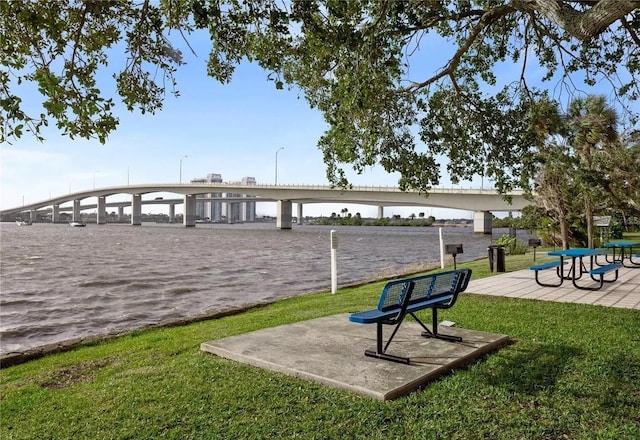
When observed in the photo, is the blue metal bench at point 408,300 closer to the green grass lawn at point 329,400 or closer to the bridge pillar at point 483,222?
the green grass lawn at point 329,400

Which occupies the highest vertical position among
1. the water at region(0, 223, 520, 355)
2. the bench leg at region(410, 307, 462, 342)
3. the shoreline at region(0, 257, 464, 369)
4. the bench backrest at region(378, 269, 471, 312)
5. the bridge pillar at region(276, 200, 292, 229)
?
the bridge pillar at region(276, 200, 292, 229)

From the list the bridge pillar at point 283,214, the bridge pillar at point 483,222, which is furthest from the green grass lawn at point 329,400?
the bridge pillar at point 283,214

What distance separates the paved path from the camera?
938cm

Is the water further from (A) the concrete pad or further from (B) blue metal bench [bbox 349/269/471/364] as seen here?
(B) blue metal bench [bbox 349/269/471/364]

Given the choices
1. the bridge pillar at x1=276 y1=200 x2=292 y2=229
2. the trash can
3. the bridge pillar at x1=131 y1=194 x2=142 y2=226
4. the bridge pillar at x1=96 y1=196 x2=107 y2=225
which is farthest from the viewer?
the bridge pillar at x1=96 y1=196 x2=107 y2=225

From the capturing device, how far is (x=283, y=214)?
89.7 meters

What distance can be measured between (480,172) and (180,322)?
6.82 m

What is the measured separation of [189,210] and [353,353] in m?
99.7

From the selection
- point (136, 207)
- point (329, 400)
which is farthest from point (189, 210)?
point (329, 400)

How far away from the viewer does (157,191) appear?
304ft

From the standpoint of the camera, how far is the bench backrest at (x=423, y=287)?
520cm

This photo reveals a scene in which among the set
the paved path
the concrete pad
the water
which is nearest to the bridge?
the water

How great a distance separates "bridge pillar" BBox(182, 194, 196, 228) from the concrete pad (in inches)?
3648

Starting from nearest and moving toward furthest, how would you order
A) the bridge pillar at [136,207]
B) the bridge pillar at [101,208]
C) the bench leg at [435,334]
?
the bench leg at [435,334] < the bridge pillar at [136,207] < the bridge pillar at [101,208]
